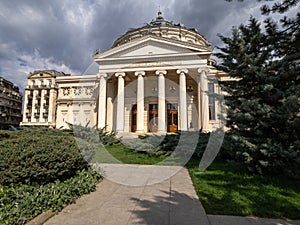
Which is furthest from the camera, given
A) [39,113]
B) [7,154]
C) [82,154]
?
[39,113]

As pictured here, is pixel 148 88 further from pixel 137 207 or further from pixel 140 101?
pixel 137 207

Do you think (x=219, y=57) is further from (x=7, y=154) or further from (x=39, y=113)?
(x=39, y=113)

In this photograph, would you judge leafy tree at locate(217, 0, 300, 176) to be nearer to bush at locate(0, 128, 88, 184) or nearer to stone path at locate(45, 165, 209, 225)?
stone path at locate(45, 165, 209, 225)

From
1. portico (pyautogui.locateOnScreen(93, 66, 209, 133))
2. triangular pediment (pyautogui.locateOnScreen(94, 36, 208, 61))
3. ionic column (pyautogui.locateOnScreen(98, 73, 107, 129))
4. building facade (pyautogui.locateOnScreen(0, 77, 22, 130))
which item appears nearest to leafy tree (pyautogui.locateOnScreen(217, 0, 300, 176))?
portico (pyautogui.locateOnScreen(93, 66, 209, 133))

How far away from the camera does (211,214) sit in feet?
10.4

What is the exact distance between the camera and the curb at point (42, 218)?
2.82 meters

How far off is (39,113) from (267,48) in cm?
4956

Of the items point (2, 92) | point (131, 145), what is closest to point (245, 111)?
point (131, 145)

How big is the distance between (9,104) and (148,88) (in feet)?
155

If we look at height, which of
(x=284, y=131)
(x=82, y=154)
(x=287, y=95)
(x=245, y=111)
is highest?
(x=287, y=95)

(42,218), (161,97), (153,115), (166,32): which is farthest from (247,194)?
(166,32)

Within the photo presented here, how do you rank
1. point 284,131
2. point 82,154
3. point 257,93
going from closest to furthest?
point 82,154
point 284,131
point 257,93

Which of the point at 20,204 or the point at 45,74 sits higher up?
the point at 45,74

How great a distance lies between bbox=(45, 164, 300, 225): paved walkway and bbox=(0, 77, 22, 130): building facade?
55563 mm
